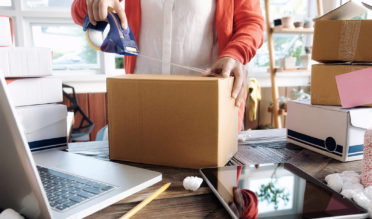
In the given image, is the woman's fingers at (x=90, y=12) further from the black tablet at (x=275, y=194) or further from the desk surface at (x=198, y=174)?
the black tablet at (x=275, y=194)

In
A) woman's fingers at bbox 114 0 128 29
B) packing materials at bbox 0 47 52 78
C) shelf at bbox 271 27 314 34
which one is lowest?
packing materials at bbox 0 47 52 78

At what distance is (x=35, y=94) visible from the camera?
79 centimetres

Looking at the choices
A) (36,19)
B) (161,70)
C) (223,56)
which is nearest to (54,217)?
(223,56)

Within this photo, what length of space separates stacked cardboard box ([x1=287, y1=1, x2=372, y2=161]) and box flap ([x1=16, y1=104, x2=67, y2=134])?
74cm

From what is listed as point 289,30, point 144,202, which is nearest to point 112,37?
point 144,202

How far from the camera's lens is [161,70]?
1191 millimetres

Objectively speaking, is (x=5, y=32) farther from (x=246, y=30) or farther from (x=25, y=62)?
(x=246, y=30)

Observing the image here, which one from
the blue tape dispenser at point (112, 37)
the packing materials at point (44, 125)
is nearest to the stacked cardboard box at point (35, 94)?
the packing materials at point (44, 125)

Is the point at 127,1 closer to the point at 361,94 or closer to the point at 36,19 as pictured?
the point at 361,94

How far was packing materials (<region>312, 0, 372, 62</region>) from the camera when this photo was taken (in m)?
0.81

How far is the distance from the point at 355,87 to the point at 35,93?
80 cm

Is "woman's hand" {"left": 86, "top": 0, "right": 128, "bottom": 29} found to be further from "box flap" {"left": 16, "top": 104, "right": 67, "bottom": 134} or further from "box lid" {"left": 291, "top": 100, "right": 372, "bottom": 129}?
"box lid" {"left": 291, "top": 100, "right": 372, "bottom": 129}

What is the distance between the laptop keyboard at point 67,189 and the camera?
0.48 metres

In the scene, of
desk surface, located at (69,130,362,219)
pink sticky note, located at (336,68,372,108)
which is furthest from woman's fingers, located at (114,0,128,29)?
pink sticky note, located at (336,68,372,108)
